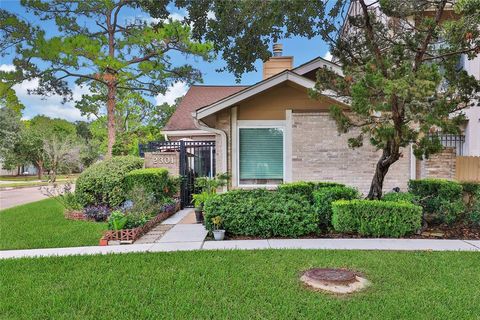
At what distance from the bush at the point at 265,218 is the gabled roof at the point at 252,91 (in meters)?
3.34

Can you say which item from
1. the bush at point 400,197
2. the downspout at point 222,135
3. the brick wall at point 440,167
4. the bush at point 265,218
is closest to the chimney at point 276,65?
the downspout at point 222,135

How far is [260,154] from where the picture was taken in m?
10.1

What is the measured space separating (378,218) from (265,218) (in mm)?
2246

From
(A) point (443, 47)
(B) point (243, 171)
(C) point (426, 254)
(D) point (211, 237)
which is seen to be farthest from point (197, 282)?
(A) point (443, 47)

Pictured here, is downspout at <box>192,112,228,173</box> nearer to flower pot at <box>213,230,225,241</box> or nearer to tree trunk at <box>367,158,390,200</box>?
flower pot at <box>213,230,225,241</box>

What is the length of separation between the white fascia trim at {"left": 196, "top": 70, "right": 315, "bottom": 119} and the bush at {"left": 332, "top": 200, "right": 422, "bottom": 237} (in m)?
4.01

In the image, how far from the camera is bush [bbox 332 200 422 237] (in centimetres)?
673

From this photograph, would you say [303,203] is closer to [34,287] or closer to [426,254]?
[426,254]

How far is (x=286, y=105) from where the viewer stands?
10039 mm

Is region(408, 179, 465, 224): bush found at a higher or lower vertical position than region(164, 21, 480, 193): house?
lower

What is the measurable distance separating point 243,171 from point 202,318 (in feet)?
22.5

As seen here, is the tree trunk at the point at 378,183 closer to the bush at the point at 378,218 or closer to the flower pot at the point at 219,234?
the bush at the point at 378,218

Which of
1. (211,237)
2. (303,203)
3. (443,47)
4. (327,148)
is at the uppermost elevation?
(443,47)

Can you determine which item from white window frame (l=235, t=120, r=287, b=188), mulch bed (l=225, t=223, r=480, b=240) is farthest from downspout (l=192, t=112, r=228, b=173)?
mulch bed (l=225, t=223, r=480, b=240)
